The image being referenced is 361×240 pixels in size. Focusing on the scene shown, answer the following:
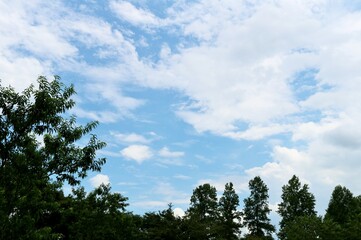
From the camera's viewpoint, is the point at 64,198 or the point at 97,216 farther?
the point at 64,198

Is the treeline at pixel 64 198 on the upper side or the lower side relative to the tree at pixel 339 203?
lower

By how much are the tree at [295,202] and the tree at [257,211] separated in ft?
28.3

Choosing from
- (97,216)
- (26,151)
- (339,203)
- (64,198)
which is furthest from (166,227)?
(26,151)

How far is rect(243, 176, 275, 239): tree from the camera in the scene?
8075 centimetres

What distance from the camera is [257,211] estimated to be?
8144 centimetres

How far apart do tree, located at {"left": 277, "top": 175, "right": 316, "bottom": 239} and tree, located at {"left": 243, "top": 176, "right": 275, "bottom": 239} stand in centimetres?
863

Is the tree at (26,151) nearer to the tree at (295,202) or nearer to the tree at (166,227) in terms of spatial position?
the tree at (166,227)

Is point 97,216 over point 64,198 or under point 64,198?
under

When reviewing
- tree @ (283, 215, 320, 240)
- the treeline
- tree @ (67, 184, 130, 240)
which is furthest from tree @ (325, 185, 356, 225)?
tree @ (67, 184, 130, 240)

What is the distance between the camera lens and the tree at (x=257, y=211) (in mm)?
80750

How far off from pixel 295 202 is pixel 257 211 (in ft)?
36.4

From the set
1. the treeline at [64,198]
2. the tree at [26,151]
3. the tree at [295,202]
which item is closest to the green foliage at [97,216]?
the treeline at [64,198]

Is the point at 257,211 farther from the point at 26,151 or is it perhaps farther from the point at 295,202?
the point at 26,151

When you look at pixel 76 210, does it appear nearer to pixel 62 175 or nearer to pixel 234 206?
pixel 62 175
